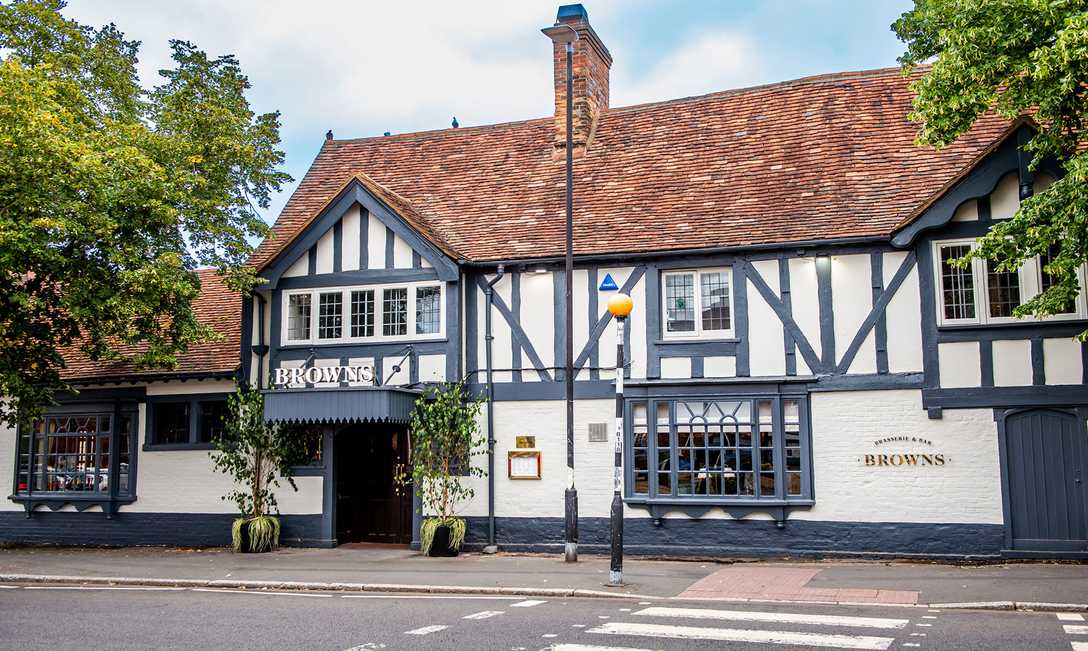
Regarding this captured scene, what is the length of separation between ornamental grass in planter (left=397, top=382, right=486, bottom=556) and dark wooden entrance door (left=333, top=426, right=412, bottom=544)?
1.29m

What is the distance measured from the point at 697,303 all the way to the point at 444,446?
533 centimetres

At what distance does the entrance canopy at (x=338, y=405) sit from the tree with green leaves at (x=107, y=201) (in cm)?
219

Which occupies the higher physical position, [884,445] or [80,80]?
Result: [80,80]

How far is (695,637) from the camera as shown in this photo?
1017cm

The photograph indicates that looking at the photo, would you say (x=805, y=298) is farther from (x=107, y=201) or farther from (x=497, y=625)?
(x=107, y=201)

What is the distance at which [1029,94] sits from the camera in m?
13.3

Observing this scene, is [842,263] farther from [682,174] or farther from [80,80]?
[80,80]

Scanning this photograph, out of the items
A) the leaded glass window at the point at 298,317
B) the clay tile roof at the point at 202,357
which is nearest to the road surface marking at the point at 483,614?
the leaded glass window at the point at 298,317

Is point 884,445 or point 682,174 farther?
point 682,174

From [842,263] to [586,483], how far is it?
6025mm

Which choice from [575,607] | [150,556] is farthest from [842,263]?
[150,556]

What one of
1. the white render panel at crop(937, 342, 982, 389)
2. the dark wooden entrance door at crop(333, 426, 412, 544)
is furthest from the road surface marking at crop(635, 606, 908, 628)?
the dark wooden entrance door at crop(333, 426, 412, 544)

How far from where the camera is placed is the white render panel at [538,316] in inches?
759

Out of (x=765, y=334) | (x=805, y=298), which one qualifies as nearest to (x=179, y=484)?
(x=765, y=334)
